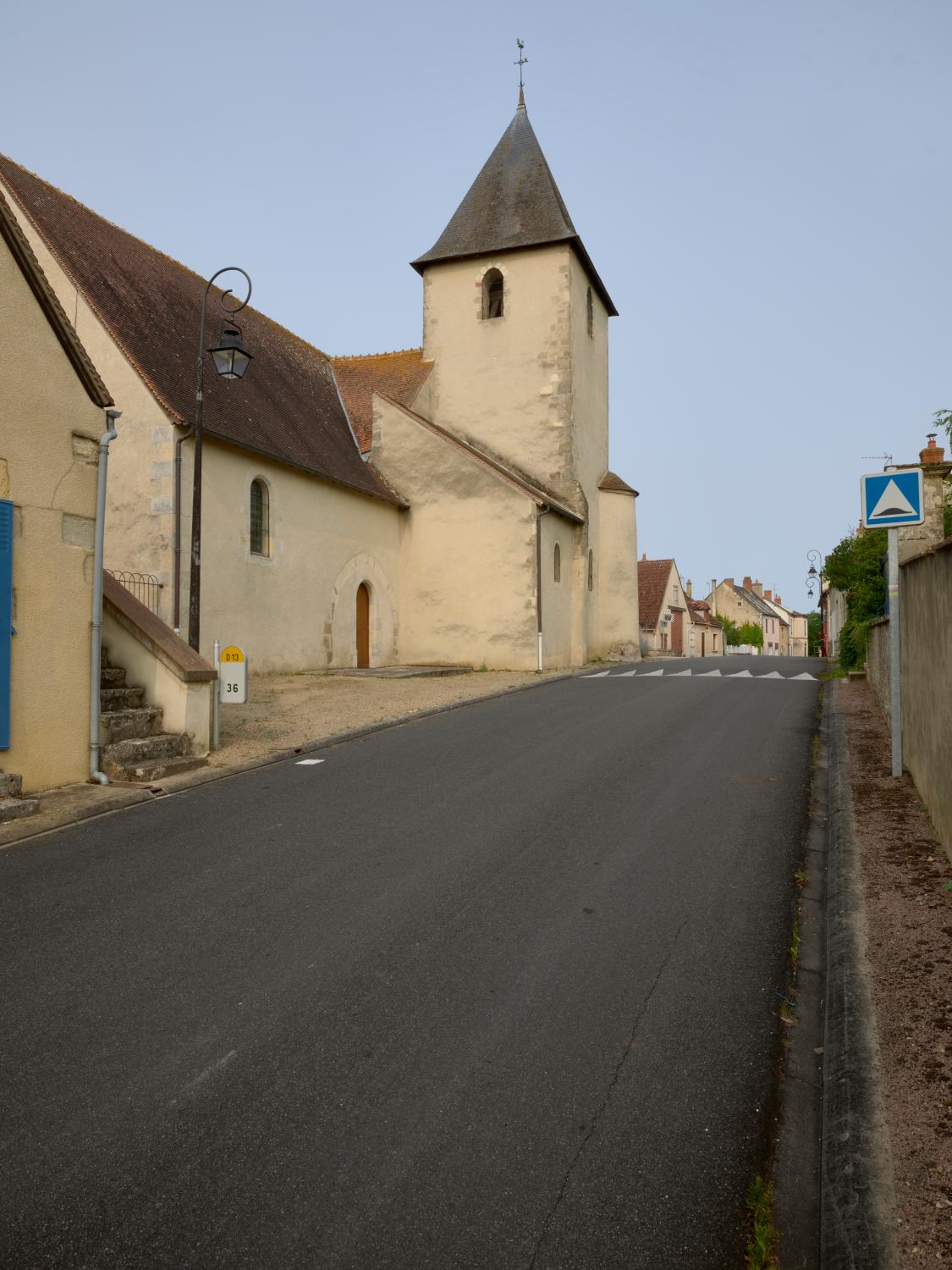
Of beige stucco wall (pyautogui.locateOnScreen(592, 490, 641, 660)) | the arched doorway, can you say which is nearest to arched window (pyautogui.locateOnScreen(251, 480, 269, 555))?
the arched doorway

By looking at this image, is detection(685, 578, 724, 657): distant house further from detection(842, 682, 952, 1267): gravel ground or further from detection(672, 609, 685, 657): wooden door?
detection(842, 682, 952, 1267): gravel ground

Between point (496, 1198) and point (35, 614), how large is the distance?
20.6 feet

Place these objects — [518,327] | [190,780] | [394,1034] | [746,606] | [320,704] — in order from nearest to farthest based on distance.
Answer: [394,1034]
[190,780]
[320,704]
[518,327]
[746,606]

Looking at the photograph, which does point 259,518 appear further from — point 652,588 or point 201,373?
point 652,588

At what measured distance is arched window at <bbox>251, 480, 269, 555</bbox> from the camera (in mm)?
17562

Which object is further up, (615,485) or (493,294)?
(493,294)

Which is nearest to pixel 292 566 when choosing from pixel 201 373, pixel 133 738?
pixel 201 373

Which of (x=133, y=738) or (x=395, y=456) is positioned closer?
(x=133, y=738)

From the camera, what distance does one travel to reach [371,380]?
85.9ft

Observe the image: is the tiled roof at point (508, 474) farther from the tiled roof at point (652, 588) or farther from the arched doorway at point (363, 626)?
the tiled roof at point (652, 588)

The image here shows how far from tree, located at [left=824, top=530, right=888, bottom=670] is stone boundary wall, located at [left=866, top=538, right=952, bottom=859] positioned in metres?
7.00

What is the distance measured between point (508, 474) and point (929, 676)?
1700 cm

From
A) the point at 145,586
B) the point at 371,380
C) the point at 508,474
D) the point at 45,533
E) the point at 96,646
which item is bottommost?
the point at 96,646

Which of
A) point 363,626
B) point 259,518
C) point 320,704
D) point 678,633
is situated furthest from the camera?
point 678,633
